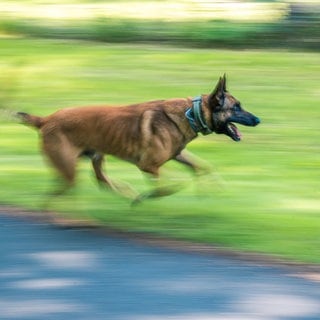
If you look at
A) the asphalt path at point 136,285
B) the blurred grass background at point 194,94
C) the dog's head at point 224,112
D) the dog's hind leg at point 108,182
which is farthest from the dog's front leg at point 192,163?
the asphalt path at point 136,285

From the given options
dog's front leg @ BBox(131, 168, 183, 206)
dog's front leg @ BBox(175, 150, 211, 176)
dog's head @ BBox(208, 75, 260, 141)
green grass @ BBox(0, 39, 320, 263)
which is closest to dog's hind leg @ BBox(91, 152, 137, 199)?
green grass @ BBox(0, 39, 320, 263)

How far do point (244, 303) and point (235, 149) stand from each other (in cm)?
588

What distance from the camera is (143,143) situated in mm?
9172

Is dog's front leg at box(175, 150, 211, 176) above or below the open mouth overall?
below

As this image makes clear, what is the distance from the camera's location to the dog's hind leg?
31.2ft

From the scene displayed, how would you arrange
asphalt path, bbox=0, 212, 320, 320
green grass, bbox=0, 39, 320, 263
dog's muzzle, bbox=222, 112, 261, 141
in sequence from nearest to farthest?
asphalt path, bbox=0, 212, 320, 320 → green grass, bbox=0, 39, 320, 263 → dog's muzzle, bbox=222, 112, 261, 141

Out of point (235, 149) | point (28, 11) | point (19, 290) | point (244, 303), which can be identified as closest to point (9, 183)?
point (235, 149)

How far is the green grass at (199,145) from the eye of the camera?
8.79 metres

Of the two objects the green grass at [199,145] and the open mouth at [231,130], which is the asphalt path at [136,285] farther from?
the open mouth at [231,130]

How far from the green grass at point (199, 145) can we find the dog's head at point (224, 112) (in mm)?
723

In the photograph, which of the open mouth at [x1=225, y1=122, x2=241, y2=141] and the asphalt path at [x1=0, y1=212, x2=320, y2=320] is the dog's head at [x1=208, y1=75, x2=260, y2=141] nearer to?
the open mouth at [x1=225, y1=122, x2=241, y2=141]

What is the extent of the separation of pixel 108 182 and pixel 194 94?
19.9ft

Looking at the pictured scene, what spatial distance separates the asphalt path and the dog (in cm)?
111

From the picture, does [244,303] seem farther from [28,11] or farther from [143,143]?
Answer: [28,11]
